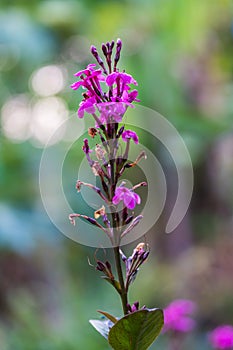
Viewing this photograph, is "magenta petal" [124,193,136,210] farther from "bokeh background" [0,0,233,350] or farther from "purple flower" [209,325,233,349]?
"bokeh background" [0,0,233,350]

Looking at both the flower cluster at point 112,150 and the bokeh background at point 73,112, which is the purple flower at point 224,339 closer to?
the flower cluster at point 112,150

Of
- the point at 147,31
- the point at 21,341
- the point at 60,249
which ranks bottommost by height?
the point at 21,341

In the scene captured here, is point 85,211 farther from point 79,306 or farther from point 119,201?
point 119,201

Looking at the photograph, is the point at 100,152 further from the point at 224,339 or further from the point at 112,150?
the point at 224,339

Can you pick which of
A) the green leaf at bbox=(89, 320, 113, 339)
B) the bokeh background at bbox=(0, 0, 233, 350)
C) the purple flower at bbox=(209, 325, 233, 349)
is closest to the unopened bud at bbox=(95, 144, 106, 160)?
the green leaf at bbox=(89, 320, 113, 339)

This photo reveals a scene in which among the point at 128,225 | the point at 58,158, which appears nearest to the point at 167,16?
the point at 58,158

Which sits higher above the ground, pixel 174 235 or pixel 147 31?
pixel 147 31
